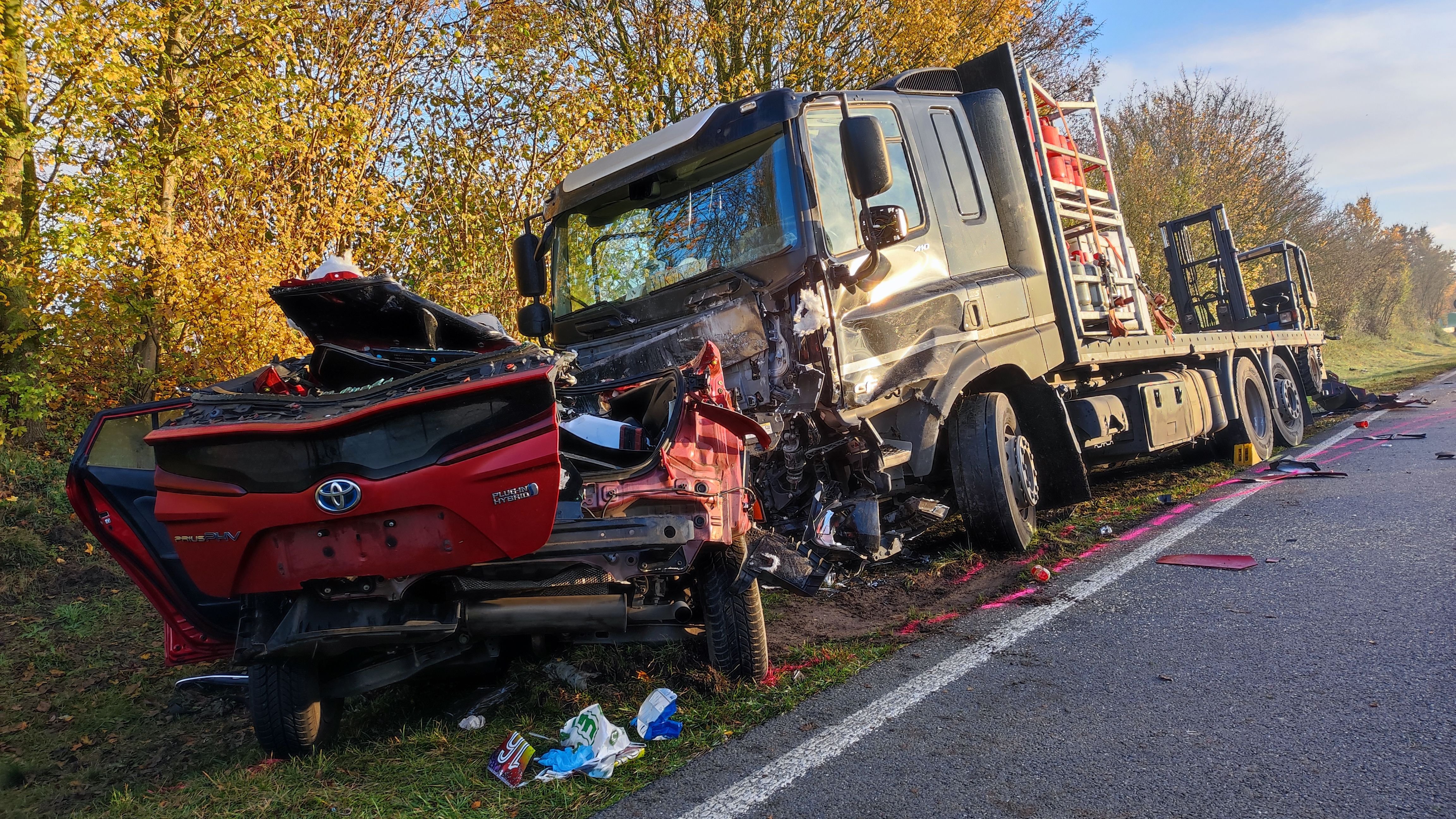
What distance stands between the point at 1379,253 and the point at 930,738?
4954 centimetres

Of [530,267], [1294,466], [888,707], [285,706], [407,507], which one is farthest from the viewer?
[1294,466]

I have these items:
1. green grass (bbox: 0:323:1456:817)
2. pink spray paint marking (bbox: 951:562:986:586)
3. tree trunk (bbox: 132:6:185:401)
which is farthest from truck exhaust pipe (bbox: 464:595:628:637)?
tree trunk (bbox: 132:6:185:401)

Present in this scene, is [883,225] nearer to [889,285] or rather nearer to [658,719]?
[889,285]

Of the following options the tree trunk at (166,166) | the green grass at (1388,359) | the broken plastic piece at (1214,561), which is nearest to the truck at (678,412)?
the broken plastic piece at (1214,561)

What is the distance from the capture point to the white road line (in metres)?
2.62

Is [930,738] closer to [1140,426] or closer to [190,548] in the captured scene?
[190,548]

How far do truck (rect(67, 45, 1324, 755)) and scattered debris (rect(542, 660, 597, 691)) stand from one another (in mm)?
242

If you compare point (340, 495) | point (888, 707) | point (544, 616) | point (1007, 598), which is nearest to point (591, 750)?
point (544, 616)

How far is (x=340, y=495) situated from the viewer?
9.46ft

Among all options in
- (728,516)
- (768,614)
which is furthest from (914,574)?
(728,516)

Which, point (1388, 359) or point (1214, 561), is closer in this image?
point (1214, 561)

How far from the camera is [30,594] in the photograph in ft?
20.1

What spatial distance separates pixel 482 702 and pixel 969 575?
285 centimetres

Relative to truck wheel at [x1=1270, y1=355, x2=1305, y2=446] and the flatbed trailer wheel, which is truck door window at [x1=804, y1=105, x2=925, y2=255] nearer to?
the flatbed trailer wheel
